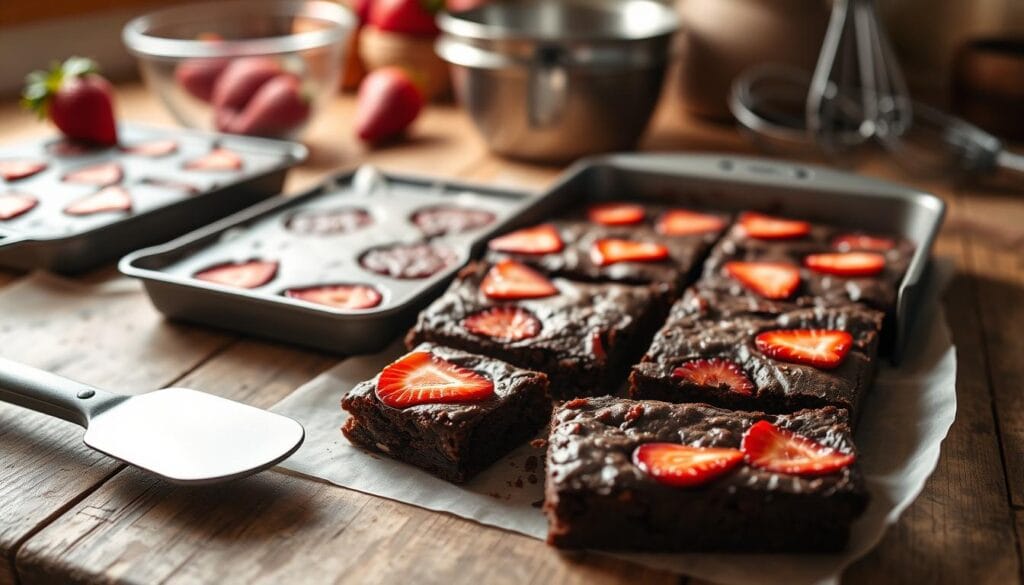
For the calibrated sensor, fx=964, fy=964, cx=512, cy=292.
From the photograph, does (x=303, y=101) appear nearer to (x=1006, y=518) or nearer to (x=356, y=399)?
(x=356, y=399)

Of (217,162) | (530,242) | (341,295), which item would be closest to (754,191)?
(530,242)

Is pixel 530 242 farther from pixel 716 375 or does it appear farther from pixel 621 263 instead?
pixel 716 375

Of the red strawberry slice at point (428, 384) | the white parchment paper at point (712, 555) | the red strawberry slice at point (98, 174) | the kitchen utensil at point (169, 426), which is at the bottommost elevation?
the white parchment paper at point (712, 555)

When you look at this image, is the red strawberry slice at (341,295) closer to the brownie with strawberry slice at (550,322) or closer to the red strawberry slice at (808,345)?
the brownie with strawberry slice at (550,322)

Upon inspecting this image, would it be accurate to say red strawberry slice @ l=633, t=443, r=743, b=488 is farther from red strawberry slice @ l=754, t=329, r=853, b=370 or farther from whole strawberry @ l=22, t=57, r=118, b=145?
whole strawberry @ l=22, t=57, r=118, b=145

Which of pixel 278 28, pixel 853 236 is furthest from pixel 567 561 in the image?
pixel 278 28

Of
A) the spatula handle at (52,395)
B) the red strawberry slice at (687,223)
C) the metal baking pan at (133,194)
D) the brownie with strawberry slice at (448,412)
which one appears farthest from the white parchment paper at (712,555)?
the metal baking pan at (133,194)
